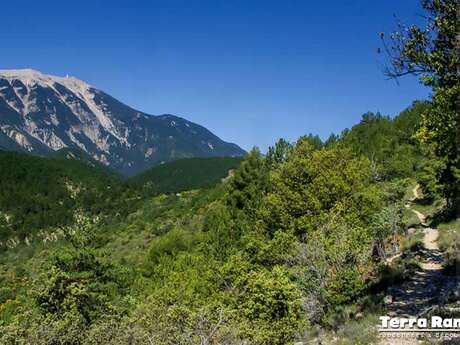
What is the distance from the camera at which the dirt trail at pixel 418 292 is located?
1812cm

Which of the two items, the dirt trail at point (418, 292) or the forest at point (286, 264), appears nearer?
the forest at point (286, 264)

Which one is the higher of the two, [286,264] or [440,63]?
[440,63]

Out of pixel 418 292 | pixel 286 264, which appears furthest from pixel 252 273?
pixel 286 264

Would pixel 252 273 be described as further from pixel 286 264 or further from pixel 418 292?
pixel 286 264

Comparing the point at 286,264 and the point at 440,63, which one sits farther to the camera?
the point at 286,264

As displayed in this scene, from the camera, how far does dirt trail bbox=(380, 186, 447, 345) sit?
18.1m

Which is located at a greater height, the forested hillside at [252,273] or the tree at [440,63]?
the tree at [440,63]

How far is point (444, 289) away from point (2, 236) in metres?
201

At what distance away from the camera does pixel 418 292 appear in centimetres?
2112

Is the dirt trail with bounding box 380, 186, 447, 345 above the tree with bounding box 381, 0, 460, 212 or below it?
below

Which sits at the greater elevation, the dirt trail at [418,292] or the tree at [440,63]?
the tree at [440,63]

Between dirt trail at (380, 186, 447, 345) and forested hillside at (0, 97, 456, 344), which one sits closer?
forested hillside at (0, 97, 456, 344)

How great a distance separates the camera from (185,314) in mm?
15953

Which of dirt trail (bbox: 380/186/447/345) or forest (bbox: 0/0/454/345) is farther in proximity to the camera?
dirt trail (bbox: 380/186/447/345)
